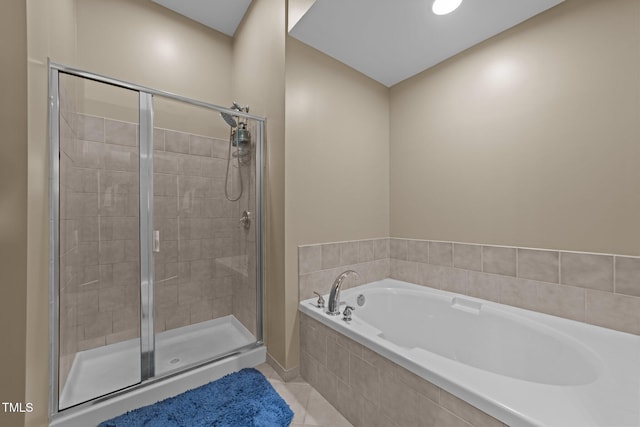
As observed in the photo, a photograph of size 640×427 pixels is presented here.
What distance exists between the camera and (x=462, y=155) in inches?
73.2

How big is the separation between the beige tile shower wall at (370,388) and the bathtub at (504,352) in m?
0.05

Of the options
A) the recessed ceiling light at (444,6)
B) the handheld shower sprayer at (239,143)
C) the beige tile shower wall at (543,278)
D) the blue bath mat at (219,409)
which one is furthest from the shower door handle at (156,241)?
the recessed ceiling light at (444,6)

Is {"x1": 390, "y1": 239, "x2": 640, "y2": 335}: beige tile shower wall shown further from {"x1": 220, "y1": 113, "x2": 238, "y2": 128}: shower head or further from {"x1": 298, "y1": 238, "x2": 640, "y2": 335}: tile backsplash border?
{"x1": 220, "y1": 113, "x2": 238, "y2": 128}: shower head

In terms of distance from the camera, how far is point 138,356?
160cm

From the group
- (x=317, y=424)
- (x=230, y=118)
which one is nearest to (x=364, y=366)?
(x=317, y=424)

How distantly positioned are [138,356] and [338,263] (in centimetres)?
144

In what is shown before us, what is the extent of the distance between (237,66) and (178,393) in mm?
2722

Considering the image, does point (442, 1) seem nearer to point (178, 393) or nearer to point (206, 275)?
point (206, 275)

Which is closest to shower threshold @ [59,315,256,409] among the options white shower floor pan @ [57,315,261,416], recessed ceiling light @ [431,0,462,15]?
white shower floor pan @ [57,315,261,416]

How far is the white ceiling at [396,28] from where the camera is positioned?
1.48 m

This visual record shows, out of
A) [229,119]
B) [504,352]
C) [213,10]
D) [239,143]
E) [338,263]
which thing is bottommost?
[504,352]

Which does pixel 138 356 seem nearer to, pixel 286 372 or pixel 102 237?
pixel 102 237

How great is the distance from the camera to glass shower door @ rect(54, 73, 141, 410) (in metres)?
1.52

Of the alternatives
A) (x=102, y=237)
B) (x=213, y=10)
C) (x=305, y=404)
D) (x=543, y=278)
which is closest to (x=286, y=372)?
(x=305, y=404)
